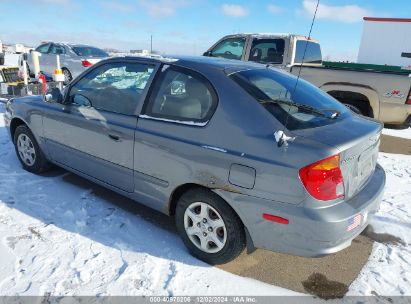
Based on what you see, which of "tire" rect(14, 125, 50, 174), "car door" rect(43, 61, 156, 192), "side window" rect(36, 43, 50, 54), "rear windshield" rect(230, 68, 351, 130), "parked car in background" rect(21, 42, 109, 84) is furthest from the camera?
"side window" rect(36, 43, 50, 54)

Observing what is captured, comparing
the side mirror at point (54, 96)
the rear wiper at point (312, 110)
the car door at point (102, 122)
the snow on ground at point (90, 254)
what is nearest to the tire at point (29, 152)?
the car door at point (102, 122)

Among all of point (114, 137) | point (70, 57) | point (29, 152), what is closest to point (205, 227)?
point (114, 137)

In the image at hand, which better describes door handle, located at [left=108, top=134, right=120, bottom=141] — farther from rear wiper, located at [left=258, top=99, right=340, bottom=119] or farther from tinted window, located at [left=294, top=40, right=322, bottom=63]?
tinted window, located at [left=294, top=40, right=322, bottom=63]

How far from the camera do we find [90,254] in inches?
119

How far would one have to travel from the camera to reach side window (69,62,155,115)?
3.37 meters

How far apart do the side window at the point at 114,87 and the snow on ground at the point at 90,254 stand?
1116 millimetres

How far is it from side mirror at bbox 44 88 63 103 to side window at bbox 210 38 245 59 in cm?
482

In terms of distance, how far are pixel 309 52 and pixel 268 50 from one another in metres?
1.16

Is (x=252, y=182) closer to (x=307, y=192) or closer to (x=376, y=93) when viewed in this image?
(x=307, y=192)

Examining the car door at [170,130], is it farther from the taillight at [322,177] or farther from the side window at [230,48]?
the side window at [230,48]

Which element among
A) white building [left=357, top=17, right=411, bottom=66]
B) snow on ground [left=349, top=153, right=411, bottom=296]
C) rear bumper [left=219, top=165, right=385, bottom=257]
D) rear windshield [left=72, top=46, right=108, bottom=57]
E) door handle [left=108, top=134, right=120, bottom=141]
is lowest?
snow on ground [left=349, top=153, right=411, bottom=296]

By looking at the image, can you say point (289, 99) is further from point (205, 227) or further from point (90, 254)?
point (90, 254)

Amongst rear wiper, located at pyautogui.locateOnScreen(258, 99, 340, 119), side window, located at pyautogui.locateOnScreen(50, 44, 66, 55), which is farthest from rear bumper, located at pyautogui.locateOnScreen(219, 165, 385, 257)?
side window, located at pyautogui.locateOnScreen(50, 44, 66, 55)

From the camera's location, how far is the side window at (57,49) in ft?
40.9
